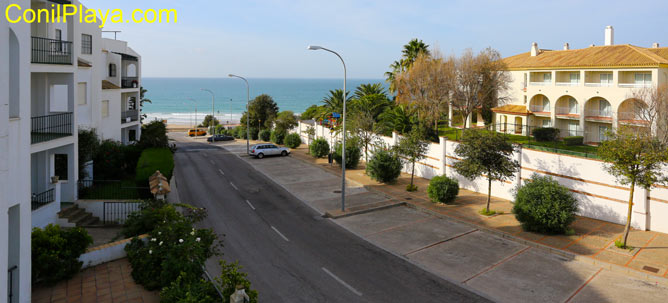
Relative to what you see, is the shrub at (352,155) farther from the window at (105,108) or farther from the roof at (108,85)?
the roof at (108,85)

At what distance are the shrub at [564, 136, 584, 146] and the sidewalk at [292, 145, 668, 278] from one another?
17.2 m

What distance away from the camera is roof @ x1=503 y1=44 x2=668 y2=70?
124 ft

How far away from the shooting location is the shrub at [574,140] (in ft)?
127

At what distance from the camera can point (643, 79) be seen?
38.1m

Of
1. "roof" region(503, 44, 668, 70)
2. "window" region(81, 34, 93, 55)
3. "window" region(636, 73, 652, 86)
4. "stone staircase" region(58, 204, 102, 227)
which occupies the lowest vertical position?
"stone staircase" region(58, 204, 102, 227)

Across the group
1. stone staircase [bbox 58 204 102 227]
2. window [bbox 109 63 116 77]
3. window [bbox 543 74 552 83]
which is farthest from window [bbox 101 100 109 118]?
window [bbox 543 74 552 83]

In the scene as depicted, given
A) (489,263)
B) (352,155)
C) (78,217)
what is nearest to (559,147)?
(352,155)

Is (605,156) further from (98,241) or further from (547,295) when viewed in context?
(98,241)

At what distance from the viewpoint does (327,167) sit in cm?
3662

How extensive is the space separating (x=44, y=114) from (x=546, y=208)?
864 inches

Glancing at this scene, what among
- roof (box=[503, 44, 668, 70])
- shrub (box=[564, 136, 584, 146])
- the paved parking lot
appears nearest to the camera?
the paved parking lot

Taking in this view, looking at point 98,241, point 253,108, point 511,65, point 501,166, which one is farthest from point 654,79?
point 253,108

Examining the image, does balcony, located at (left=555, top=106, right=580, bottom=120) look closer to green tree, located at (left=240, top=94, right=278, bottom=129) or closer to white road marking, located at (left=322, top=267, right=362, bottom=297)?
green tree, located at (left=240, top=94, right=278, bottom=129)

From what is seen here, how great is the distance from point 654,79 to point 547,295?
3276cm
